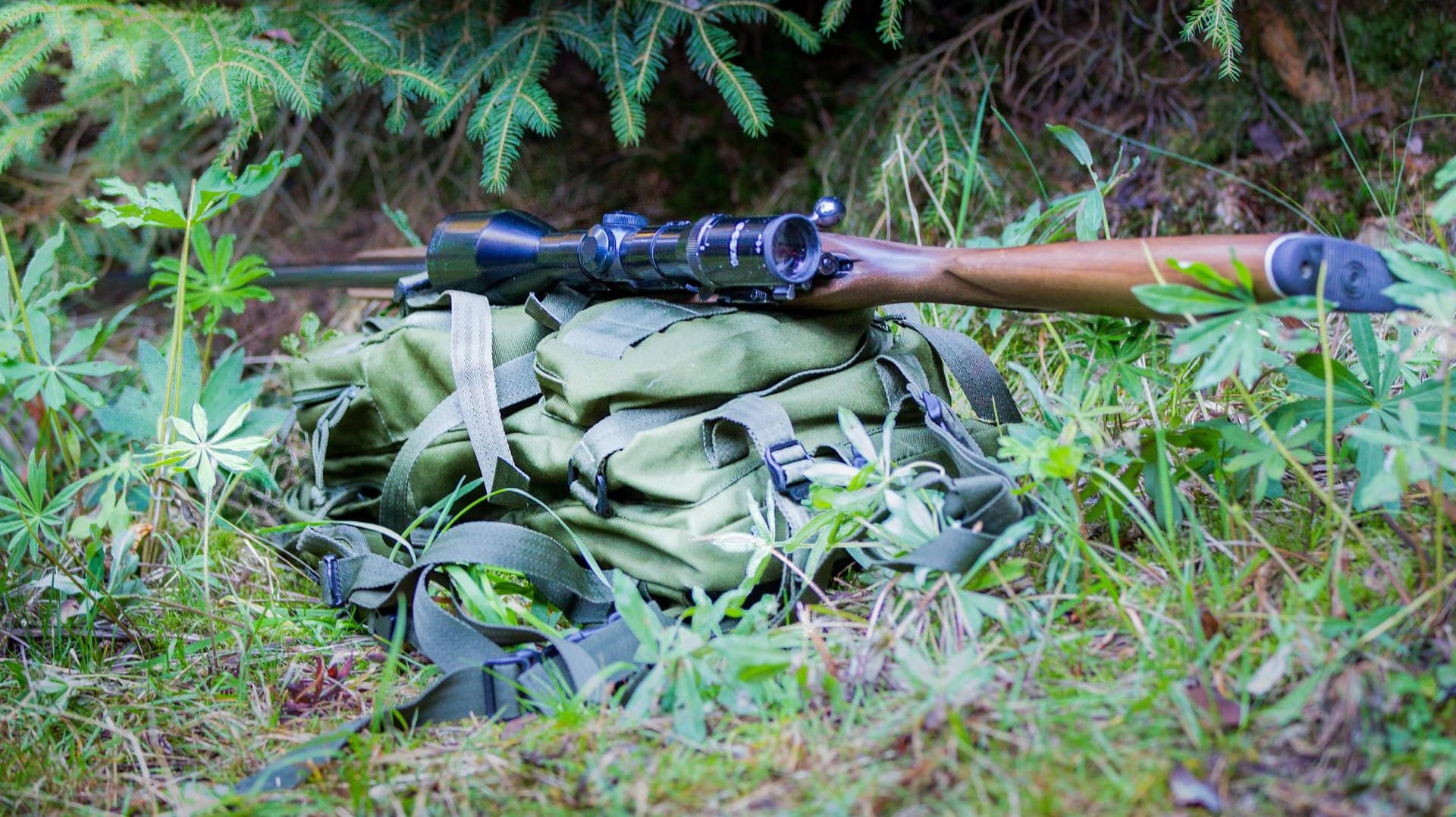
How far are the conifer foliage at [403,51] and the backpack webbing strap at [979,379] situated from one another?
2.87 feet

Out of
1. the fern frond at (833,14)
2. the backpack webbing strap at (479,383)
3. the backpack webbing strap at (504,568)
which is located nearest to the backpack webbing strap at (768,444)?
the backpack webbing strap at (504,568)

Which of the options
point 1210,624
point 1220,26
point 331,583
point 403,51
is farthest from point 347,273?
point 1210,624

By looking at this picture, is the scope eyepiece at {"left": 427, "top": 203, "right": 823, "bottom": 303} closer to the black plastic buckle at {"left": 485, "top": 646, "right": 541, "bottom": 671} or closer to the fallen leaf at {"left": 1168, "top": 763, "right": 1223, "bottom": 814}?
the black plastic buckle at {"left": 485, "top": 646, "right": 541, "bottom": 671}

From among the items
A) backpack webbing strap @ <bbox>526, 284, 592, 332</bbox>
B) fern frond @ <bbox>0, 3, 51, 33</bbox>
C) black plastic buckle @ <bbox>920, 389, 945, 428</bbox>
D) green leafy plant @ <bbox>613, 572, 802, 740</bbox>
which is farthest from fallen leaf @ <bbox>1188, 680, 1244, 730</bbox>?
fern frond @ <bbox>0, 3, 51, 33</bbox>

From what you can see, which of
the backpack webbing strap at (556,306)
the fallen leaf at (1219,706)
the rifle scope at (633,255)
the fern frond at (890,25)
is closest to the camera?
the fallen leaf at (1219,706)

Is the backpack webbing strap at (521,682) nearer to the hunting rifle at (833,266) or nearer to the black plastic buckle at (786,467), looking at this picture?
the black plastic buckle at (786,467)

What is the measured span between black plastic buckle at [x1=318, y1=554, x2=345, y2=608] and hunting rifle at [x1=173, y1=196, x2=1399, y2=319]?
757 mm

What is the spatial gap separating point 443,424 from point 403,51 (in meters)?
1.24

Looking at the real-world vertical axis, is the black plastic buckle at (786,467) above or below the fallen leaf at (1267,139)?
below

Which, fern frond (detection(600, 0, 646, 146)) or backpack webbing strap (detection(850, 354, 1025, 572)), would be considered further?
fern frond (detection(600, 0, 646, 146))

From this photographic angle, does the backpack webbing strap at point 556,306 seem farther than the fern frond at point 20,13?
→ No

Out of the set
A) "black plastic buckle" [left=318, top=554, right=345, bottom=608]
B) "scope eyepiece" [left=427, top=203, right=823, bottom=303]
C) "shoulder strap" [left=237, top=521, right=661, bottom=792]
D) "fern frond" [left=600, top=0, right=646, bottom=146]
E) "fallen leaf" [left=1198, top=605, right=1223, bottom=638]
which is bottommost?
"black plastic buckle" [left=318, top=554, right=345, bottom=608]

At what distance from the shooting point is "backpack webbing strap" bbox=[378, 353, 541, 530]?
7.73ft

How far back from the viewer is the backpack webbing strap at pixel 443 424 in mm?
2355
